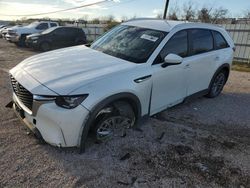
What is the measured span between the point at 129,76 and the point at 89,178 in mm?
1409

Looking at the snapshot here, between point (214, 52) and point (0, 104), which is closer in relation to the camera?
point (0, 104)

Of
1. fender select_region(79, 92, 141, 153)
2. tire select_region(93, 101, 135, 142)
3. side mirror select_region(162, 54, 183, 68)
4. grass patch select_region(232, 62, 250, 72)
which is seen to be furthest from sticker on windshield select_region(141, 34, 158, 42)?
grass patch select_region(232, 62, 250, 72)

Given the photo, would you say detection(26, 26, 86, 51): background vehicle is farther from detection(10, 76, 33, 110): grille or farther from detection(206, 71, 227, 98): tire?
detection(10, 76, 33, 110): grille

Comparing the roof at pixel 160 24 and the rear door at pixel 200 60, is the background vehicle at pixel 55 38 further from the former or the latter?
the rear door at pixel 200 60

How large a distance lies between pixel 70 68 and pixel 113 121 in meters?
0.96

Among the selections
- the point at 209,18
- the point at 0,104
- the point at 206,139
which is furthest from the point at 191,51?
the point at 209,18

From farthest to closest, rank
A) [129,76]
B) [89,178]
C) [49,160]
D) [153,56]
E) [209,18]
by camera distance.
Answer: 1. [209,18]
2. [153,56]
3. [129,76]
4. [49,160]
5. [89,178]

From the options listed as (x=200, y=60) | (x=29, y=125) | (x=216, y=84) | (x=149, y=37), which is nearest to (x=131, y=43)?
(x=149, y=37)

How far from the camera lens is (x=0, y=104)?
187 inches

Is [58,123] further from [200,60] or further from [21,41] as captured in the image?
[21,41]

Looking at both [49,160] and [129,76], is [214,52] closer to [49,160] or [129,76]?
[129,76]

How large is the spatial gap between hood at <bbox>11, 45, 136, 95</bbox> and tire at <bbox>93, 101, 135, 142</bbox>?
49 centimetres

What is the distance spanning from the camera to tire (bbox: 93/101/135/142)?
3219mm

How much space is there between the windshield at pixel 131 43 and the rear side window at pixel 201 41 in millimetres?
895
